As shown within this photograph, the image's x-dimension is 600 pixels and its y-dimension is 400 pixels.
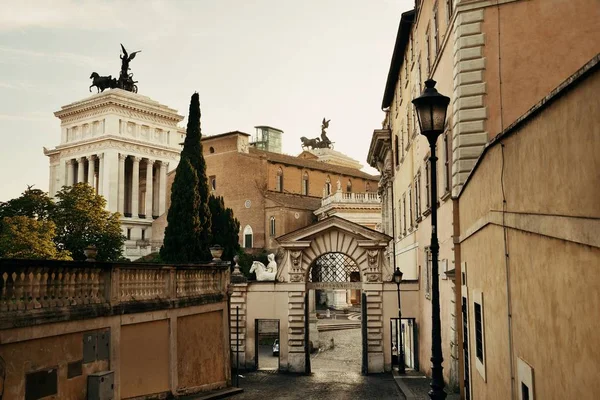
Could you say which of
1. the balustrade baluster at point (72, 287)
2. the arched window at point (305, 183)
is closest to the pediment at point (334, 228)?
the balustrade baluster at point (72, 287)

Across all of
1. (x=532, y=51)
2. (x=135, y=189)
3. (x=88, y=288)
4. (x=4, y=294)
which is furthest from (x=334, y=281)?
(x=135, y=189)

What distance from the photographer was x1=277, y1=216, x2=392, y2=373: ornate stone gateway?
1069 inches

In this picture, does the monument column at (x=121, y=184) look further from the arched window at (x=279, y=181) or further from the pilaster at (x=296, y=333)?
the pilaster at (x=296, y=333)

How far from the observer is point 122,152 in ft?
309

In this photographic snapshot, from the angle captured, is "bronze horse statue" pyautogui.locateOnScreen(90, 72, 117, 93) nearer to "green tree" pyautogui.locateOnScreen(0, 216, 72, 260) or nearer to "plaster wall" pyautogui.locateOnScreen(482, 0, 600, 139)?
"green tree" pyautogui.locateOnScreen(0, 216, 72, 260)

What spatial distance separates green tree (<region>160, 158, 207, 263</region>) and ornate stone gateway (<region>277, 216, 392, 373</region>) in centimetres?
742

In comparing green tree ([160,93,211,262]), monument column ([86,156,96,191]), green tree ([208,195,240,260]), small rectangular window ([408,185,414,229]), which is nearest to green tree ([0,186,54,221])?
green tree ([208,195,240,260])

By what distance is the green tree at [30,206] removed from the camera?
51844mm

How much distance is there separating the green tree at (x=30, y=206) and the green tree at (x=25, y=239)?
517 centimetres

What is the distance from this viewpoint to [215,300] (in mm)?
18766

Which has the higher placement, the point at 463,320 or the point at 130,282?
the point at 130,282

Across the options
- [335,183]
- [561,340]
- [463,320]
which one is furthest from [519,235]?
[335,183]

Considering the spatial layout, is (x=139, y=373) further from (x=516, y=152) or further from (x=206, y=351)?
(x=516, y=152)

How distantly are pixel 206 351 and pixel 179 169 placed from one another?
62.1 feet
